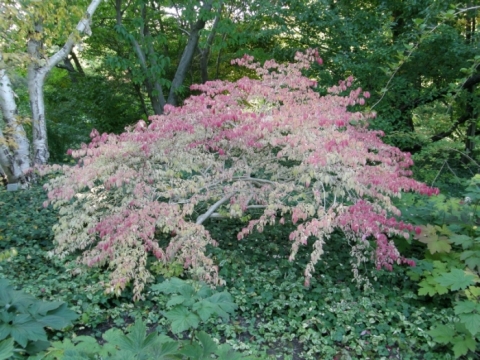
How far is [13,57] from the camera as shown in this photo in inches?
185

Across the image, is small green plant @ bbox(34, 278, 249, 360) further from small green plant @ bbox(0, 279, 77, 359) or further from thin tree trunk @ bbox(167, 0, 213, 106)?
thin tree trunk @ bbox(167, 0, 213, 106)

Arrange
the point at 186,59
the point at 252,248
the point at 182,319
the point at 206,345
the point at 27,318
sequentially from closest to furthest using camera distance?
the point at 206,345 < the point at 182,319 < the point at 27,318 < the point at 252,248 < the point at 186,59

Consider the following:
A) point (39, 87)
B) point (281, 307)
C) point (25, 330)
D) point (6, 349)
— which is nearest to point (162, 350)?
point (6, 349)

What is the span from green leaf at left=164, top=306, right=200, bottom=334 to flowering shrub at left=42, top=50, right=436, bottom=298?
151 cm

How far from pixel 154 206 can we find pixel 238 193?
3.28 ft

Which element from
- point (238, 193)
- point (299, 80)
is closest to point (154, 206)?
point (238, 193)

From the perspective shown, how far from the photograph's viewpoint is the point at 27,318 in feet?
6.18

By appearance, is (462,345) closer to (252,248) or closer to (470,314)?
(470,314)

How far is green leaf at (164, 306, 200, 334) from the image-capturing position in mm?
1707

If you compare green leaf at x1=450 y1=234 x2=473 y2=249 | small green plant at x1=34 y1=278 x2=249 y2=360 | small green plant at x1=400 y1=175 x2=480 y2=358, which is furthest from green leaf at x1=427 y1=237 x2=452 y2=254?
small green plant at x1=34 y1=278 x2=249 y2=360

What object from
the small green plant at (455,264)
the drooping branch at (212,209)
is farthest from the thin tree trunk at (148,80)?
the small green plant at (455,264)

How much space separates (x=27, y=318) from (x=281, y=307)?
2.15 m

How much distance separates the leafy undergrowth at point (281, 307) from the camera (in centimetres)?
311

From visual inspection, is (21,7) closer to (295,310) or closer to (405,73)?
(295,310)
